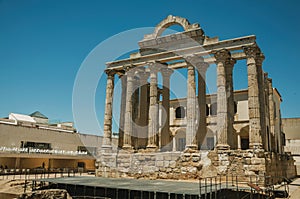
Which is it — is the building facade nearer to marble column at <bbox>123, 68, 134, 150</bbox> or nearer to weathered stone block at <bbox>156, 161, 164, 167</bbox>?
marble column at <bbox>123, 68, 134, 150</bbox>

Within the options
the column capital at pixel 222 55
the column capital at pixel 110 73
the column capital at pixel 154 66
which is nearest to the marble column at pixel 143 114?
the column capital at pixel 154 66

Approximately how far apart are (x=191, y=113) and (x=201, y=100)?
8.48 feet

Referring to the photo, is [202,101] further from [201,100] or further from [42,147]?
[42,147]

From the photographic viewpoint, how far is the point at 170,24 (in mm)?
23922

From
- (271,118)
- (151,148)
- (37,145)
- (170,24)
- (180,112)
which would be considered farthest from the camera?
(180,112)

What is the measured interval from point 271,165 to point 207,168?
426 centimetres

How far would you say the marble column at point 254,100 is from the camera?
60.8 ft

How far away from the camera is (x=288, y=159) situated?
25.1m

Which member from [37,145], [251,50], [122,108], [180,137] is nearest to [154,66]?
[122,108]

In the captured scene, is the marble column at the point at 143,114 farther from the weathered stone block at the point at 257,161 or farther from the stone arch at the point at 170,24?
the weathered stone block at the point at 257,161

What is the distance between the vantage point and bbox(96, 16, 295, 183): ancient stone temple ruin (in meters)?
19.0

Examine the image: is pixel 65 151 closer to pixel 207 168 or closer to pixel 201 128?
pixel 201 128

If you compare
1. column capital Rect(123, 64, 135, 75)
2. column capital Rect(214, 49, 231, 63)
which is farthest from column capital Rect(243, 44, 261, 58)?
column capital Rect(123, 64, 135, 75)

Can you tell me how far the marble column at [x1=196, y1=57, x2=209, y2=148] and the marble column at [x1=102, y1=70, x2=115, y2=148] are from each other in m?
8.03
